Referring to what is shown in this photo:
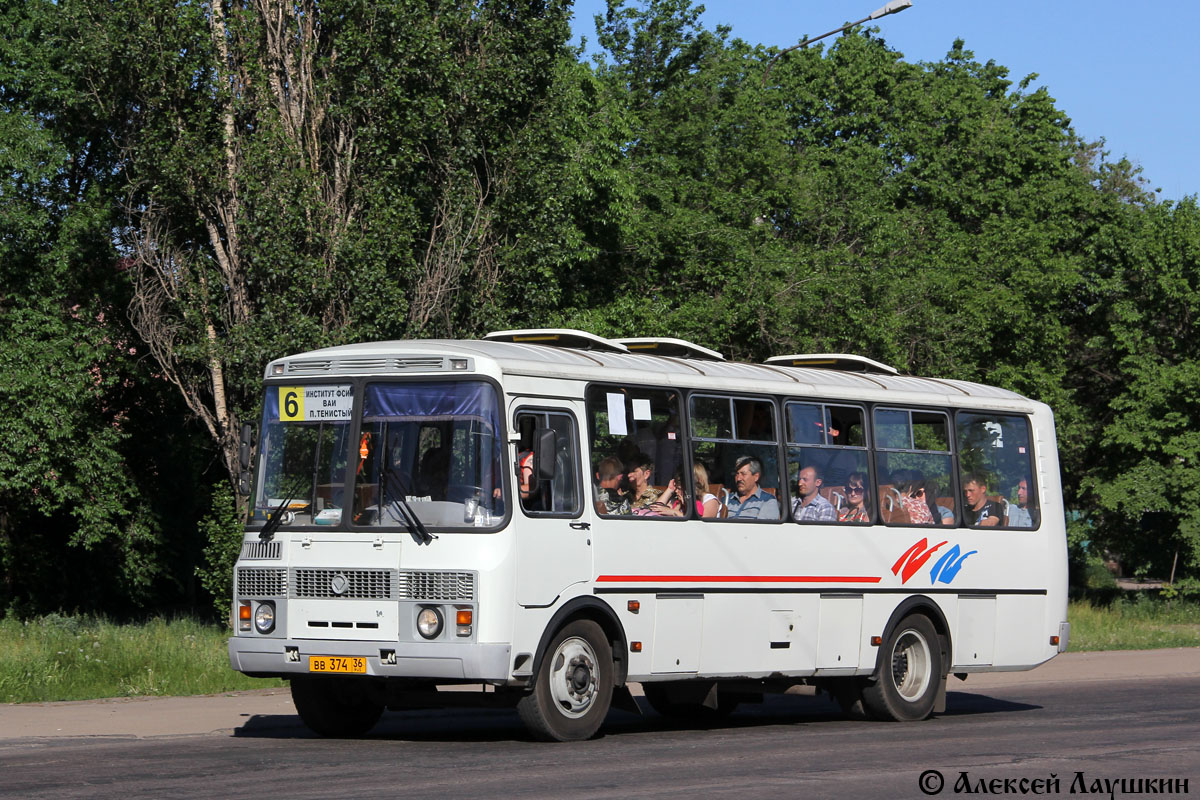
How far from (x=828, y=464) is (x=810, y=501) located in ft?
1.60

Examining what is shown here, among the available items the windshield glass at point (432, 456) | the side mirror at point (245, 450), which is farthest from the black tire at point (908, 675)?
the side mirror at point (245, 450)

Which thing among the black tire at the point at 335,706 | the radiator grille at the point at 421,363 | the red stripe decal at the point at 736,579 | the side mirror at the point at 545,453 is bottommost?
the black tire at the point at 335,706

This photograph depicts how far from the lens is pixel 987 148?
146 feet

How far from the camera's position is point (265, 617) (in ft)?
42.7

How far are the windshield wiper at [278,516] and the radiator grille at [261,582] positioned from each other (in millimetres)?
273

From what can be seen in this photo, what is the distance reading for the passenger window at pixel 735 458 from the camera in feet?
47.8

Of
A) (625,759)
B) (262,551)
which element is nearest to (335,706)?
(262,551)

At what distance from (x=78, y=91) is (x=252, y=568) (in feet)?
54.9

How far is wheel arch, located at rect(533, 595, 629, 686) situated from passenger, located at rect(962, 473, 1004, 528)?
5234 millimetres

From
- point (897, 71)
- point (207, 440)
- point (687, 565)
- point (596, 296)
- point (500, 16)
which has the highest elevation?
point (897, 71)

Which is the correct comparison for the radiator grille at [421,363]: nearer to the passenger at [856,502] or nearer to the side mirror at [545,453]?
the side mirror at [545,453]

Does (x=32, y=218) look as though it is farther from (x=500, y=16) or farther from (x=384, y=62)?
(x=500, y=16)

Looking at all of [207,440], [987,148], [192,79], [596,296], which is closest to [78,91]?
[192,79]

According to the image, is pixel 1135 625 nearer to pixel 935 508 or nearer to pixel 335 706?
pixel 935 508
